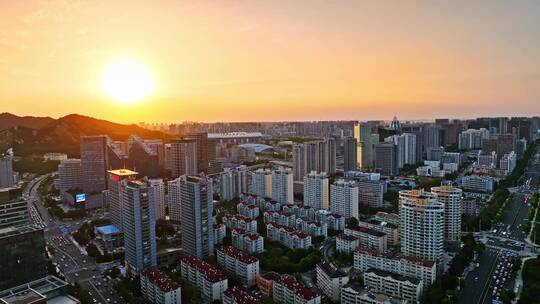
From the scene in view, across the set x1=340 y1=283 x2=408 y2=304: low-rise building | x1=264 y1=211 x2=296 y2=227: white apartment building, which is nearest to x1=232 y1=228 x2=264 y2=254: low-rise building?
x1=264 y1=211 x2=296 y2=227: white apartment building

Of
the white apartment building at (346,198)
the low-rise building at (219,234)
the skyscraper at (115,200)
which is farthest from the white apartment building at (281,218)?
the skyscraper at (115,200)

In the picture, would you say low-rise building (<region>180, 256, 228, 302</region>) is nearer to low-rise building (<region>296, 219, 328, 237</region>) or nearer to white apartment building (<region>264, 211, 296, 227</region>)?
low-rise building (<region>296, 219, 328, 237</region>)

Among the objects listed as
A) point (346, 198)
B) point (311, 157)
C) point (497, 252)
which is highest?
point (311, 157)

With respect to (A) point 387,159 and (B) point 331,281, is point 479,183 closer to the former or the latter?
(A) point 387,159

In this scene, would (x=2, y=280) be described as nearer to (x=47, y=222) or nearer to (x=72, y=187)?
(x=47, y=222)

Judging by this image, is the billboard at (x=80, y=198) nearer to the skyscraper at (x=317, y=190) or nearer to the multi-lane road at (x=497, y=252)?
the skyscraper at (x=317, y=190)

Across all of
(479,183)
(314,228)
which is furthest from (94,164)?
(479,183)
